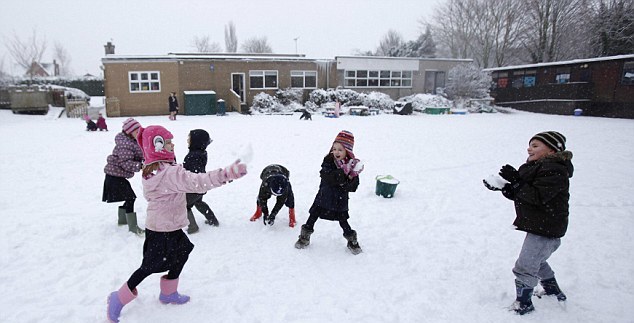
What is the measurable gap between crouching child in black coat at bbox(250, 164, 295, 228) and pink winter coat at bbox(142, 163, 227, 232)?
175 centimetres

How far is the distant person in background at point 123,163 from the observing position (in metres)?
4.51

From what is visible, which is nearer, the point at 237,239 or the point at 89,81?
the point at 237,239

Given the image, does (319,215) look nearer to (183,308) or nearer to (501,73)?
(183,308)

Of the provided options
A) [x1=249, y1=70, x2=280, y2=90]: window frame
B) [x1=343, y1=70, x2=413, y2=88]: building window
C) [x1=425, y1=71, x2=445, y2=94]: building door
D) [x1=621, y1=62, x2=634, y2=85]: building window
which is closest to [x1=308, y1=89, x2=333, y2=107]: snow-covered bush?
[x1=249, y1=70, x2=280, y2=90]: window frame

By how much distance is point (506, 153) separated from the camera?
10.6 m

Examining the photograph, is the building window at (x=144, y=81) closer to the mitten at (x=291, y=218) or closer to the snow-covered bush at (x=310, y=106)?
the snow-covered bush at (x=310, y=106)

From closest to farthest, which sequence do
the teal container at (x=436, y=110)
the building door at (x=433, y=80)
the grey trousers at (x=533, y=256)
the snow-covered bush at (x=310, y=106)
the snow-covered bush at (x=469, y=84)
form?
the grey trousers at (x=533, y=256) < the snow-covered bush at (x=310, y=106) < the teal container at (x=436, y=110) < the snow-covered bush at (x=469, y=84) < the building door at (x=433, y=80)

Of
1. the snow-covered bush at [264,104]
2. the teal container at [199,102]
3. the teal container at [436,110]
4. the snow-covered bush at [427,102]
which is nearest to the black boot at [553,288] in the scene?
the snow-covered bush at [264,104]

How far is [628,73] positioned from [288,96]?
2067 cm

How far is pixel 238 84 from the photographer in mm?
24734

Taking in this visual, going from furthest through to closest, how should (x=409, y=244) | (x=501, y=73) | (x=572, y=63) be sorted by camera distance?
1. (x=501, y=73)
2. (x=572, y=63)
3. (x=409, y=244)

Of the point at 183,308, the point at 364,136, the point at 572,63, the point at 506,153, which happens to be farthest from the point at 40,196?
the point at 572,63

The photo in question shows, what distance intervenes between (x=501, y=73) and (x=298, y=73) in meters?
16.5

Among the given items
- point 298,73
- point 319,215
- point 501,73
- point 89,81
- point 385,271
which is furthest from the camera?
point 89,81
